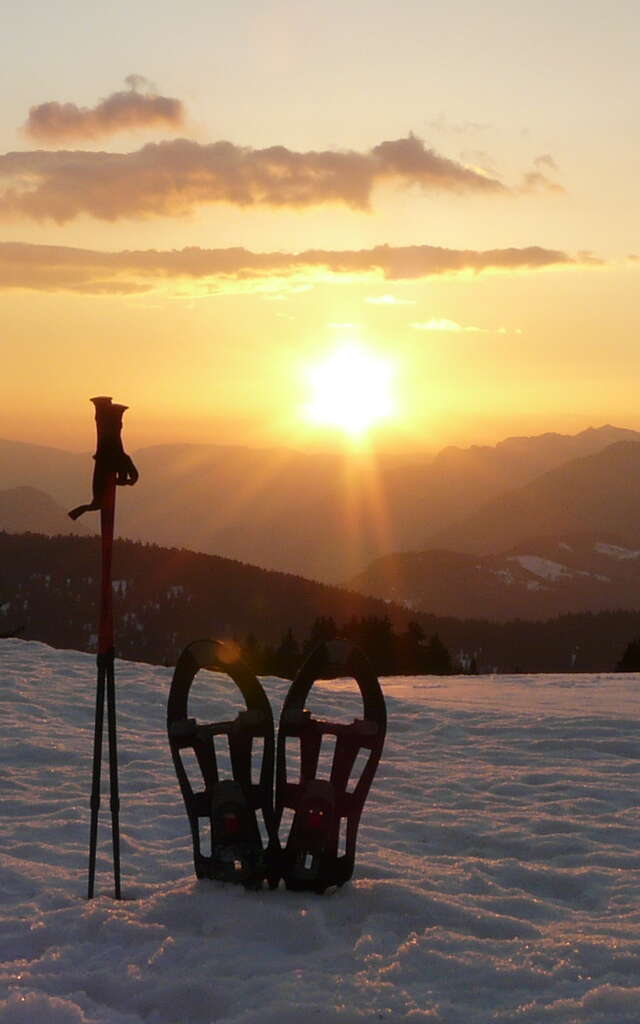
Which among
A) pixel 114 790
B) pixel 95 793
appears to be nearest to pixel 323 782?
pixel 114 790

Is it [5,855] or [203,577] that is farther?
[203,577]

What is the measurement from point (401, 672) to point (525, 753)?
30.9 m

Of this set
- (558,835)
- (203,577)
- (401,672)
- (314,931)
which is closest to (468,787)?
(558,835)

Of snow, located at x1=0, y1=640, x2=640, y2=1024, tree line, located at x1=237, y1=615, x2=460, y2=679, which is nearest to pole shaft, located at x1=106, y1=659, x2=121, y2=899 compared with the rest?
snow, located at x1=0, y1=640, x2=640, y2=1024

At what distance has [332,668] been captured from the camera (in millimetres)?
6062

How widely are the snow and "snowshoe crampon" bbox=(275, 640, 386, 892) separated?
0.52 feet

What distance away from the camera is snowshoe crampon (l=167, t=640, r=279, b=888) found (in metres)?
Result: 5.82

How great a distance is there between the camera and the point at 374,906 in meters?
5.70

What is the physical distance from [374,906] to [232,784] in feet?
3.37

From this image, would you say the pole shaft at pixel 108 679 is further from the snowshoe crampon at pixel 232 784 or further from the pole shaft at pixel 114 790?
the snowshoe crampon at pixel 232 784

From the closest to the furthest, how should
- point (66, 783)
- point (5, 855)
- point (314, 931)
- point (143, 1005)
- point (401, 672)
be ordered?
point (143, 1005)
point (314, 931)
point (5, 855)
point (66, 783)
point (401, 672)

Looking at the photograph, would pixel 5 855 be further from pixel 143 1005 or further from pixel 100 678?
pixel 143 1005

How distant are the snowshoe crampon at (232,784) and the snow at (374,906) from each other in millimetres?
145

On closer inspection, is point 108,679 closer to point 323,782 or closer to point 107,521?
point 107,521
